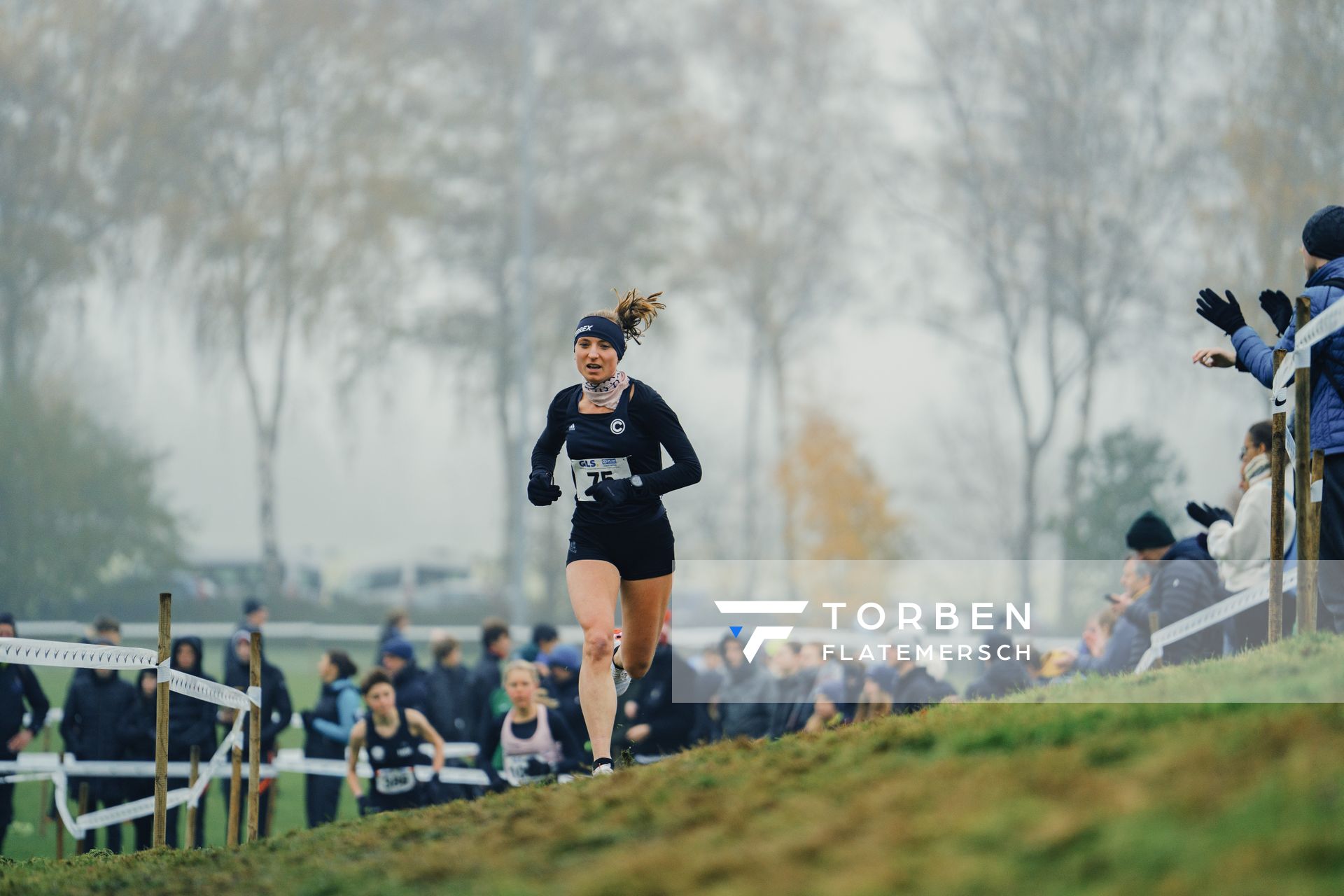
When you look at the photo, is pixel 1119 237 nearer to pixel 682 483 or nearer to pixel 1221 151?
pixel 1221 151

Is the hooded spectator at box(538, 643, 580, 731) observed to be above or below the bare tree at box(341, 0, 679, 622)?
below

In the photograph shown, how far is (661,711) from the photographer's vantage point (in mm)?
11938

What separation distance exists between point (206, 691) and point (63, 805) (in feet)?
11.6

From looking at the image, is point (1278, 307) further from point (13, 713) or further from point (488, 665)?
point (13, 713)

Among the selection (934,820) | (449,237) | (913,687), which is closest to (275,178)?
(449,237)

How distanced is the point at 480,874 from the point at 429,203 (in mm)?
37285

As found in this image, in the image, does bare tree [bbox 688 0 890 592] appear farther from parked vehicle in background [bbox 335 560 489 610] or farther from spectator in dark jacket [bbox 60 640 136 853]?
spectator in dark jacket [bbox 60 640 136 853]

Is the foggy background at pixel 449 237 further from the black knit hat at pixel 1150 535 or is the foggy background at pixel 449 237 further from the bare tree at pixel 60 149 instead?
the black knit hat at pixel 1150 535

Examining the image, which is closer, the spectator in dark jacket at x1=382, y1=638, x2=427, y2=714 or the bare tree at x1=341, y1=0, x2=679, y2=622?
the spectator in dark jacket at x1=382, y1=638, x2=427, y2=714

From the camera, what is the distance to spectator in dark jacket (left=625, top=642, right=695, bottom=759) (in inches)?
466

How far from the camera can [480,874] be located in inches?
183

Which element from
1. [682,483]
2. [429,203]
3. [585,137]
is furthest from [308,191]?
[682,483]

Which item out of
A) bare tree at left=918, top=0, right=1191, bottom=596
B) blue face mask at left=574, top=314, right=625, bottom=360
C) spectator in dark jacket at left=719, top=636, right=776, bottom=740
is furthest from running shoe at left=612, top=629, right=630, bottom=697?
bare tree at left=918, top=0, right=1191, bottom=596

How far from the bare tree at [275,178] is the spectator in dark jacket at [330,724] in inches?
1105
